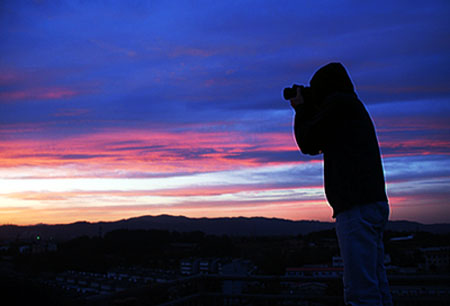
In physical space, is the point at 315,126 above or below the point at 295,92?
below

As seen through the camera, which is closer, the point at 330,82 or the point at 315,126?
the point at 315,126

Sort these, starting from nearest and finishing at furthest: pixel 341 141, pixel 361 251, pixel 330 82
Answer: pixel 361 251 → pixel 341 141 → pixel 330 82

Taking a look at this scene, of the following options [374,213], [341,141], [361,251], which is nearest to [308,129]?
[341,141]

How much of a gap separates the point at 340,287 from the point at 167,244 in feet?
16.8

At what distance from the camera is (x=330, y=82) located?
1.69m

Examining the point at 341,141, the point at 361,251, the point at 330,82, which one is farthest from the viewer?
the point at 330,82

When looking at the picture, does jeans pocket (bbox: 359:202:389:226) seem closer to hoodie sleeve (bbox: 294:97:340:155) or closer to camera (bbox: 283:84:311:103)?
hoodie sleeve (bbox: 294:97:340:155)

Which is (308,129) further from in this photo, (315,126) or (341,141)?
(341,141)

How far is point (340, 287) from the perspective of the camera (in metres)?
2.92

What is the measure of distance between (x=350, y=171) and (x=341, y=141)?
131mm

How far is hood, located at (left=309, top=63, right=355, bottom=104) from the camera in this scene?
5.53 feet

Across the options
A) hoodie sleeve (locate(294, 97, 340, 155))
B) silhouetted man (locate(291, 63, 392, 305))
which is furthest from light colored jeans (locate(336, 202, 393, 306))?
hoodie sleeve (locate(294, 97, 340, 155))

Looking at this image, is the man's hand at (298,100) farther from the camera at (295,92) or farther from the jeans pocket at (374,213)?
the jeans pocket at (374,213)

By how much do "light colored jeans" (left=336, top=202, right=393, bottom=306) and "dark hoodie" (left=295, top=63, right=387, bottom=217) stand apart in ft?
0.14
